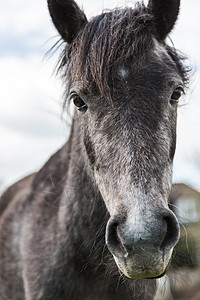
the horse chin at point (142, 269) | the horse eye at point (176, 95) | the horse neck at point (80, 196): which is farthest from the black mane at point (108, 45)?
the horse chin at point (142, 269)

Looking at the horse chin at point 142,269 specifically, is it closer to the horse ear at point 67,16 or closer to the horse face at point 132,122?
the horse face at point 132,122

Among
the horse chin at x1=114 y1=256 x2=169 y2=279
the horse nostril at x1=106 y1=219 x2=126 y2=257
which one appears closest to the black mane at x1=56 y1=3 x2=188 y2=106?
the horse nostril at x1=106 y1=219 x2=126 y2=257

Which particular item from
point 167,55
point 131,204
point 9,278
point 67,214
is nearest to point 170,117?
point 167,55

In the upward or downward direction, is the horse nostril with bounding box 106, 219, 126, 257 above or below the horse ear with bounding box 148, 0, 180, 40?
below

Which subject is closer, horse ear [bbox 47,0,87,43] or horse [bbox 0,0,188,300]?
horse [bbox 0,0,188,300]

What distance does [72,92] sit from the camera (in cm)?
411

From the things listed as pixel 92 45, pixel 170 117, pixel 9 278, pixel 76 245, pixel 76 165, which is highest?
pixel 92 45

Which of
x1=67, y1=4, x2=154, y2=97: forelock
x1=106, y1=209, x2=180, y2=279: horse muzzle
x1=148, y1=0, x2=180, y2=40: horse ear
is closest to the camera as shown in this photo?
x1=106, y1=209, x2=180, y2=279: horse muzzle

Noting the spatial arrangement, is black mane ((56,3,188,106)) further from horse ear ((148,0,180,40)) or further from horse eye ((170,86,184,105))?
horse eye ((170,86,184,105))

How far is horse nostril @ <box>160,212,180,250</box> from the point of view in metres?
3.06

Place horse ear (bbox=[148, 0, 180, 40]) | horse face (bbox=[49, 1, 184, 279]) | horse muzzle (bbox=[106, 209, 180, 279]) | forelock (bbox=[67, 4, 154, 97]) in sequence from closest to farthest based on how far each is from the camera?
horse muzzle (bbox=[106, 209, 180, 279]) → horse face (bbox=[49, 1, 184, 279]) → forelock (bbox=[67, 4, 154, 97]) → horse ear (bbox=[148, 0, 180, 40])

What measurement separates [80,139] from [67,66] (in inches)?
25.7

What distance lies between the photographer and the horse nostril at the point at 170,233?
3059 mm

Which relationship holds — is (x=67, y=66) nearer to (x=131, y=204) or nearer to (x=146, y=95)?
(x=146, y=95)
